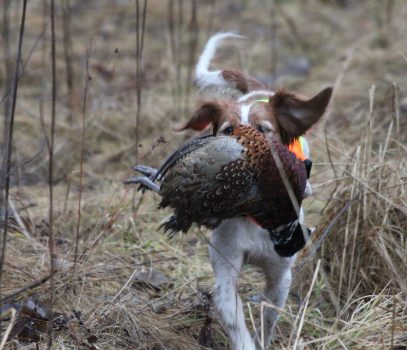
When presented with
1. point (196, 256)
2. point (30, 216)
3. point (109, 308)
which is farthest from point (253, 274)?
point (30, 216)

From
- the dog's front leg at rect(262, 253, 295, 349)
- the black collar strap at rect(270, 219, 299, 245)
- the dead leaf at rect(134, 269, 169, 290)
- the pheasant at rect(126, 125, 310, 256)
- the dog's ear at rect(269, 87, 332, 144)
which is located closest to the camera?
the pheasant at rect(126, 125, 310, 256)

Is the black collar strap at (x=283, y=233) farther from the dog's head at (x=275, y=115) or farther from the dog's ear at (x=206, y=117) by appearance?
the dog's ear at (x=206, y=117)

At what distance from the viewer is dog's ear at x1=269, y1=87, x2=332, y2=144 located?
10.6ft

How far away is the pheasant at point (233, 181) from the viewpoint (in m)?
2.76

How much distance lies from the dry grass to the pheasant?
0.31 metres

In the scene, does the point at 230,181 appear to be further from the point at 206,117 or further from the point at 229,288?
the point at 206,117

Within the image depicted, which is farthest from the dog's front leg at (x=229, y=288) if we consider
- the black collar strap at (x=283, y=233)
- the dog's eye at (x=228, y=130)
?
the dog's eye at (x=228, y=130)

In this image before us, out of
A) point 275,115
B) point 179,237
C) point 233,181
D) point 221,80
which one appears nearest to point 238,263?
Answer: point 233,181

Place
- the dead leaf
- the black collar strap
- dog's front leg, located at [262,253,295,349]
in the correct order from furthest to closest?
the dead leaf → dog's front leg, located at [262,253,295,349] → the black collar strap

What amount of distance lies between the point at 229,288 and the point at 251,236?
208 mm

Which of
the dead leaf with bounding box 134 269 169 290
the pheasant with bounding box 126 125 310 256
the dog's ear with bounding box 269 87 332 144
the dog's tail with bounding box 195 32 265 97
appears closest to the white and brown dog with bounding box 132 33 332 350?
the dog's ear with bounding box 269 87 332 144

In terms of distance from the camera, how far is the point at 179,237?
15.4 feet

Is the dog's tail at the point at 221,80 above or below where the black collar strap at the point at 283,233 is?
above

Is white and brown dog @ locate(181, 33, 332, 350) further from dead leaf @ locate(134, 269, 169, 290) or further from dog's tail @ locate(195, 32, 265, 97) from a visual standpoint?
dead leaf @ locate(134, 269, 169, 290)
